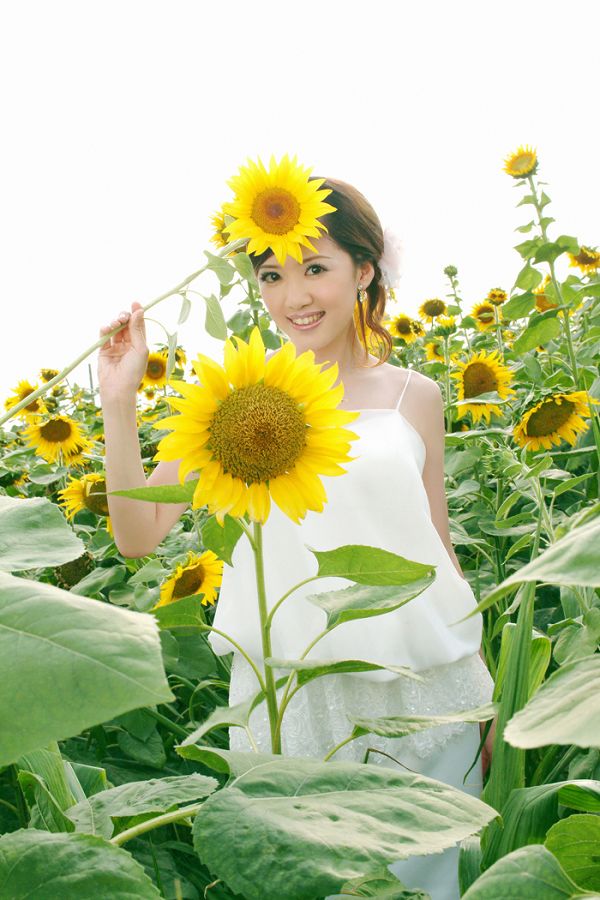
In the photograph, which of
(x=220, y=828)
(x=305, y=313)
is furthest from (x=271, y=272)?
Result: (x=220, y=828)

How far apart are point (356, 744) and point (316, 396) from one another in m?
0.73

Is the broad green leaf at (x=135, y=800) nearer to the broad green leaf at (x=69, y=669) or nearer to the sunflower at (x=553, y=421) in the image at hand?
the broad green leaf at (x=69, y=669)

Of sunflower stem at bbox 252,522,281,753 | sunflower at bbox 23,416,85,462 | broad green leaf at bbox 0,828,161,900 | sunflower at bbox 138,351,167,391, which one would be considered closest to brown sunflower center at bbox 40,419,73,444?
sunflower at bbox 23,416,85,462

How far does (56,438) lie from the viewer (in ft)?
8.32

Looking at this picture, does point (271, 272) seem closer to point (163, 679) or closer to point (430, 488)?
point (430, 488)

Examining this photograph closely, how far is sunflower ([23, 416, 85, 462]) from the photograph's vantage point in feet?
8.27

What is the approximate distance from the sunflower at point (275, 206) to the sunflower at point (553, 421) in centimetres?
71

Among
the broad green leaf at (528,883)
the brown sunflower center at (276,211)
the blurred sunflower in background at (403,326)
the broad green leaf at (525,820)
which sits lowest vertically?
the broad green leaf at (525,820)

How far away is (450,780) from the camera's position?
4.27ft

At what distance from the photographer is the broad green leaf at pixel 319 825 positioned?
1.13 feet

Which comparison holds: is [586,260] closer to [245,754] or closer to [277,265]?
[277,265]

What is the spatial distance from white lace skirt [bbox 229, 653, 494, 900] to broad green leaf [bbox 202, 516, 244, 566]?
0.66 meters

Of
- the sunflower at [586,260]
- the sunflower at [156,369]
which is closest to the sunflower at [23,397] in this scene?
the sunflower at [156,369]

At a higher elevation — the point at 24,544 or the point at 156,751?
the point at 24,544
